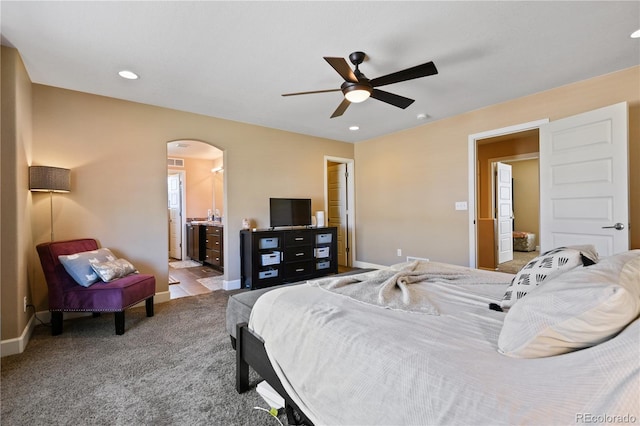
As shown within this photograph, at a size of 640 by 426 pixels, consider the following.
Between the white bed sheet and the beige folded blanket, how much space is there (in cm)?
7

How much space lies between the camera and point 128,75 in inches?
114

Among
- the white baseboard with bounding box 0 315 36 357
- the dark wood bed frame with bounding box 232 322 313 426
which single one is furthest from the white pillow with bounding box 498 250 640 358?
the white baseboard with bounding box 0 315 36 357

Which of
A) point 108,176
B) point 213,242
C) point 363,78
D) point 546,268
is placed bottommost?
point 213,242

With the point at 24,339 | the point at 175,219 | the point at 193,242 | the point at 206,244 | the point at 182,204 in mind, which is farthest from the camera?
the point at 175,219

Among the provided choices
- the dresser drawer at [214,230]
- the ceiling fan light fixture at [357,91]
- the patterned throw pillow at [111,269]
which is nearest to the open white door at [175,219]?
the dresser drawer at [214,230]

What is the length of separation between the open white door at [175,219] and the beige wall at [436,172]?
4353 mm

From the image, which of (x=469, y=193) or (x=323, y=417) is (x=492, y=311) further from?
(x=469, y=193)

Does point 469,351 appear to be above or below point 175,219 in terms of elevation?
below

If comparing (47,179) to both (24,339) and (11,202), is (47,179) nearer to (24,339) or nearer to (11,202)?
(11,202)

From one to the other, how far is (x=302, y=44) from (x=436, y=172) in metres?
3.08

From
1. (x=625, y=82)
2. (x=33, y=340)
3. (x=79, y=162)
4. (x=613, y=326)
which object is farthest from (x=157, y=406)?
(x=625, y=82)

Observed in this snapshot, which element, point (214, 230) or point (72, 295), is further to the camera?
point (214, 230)

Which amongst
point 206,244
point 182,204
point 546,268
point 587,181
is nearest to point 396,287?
point 546,268

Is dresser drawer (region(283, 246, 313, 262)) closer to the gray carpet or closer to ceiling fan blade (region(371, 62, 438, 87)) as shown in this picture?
the gray carpet
